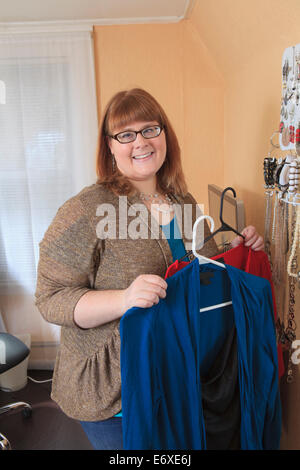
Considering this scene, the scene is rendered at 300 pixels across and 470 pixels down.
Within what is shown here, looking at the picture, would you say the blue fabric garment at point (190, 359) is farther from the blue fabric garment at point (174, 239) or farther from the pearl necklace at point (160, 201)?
the pearl necklace at point (160, 201)

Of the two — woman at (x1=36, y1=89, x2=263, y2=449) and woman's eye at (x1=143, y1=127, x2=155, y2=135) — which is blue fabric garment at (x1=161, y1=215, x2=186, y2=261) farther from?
woman's eye at (x1=143, y1=127, x2=155, y2=135)

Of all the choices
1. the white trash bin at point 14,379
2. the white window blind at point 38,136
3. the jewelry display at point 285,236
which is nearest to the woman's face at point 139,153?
the jewelry display at point 285,236

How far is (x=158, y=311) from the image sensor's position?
805mm

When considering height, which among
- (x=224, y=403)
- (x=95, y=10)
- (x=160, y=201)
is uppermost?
(x=95, y=10)

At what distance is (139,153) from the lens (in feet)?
3.21

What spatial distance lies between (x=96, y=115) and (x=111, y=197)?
59.1 inches

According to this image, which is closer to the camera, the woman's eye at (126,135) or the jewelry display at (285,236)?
the jewelry display at (285,236)

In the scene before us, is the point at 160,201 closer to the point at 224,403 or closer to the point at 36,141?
the point at 224,403

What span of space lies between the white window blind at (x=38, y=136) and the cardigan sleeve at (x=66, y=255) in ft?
4.95

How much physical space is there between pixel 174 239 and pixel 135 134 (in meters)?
0.32

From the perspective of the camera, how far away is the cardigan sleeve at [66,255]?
880 mm

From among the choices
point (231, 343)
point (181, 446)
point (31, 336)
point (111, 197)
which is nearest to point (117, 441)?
point (181, 446)

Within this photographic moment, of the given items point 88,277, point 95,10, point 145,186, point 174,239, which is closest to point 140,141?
point 145,186

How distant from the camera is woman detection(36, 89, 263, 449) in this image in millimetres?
864
